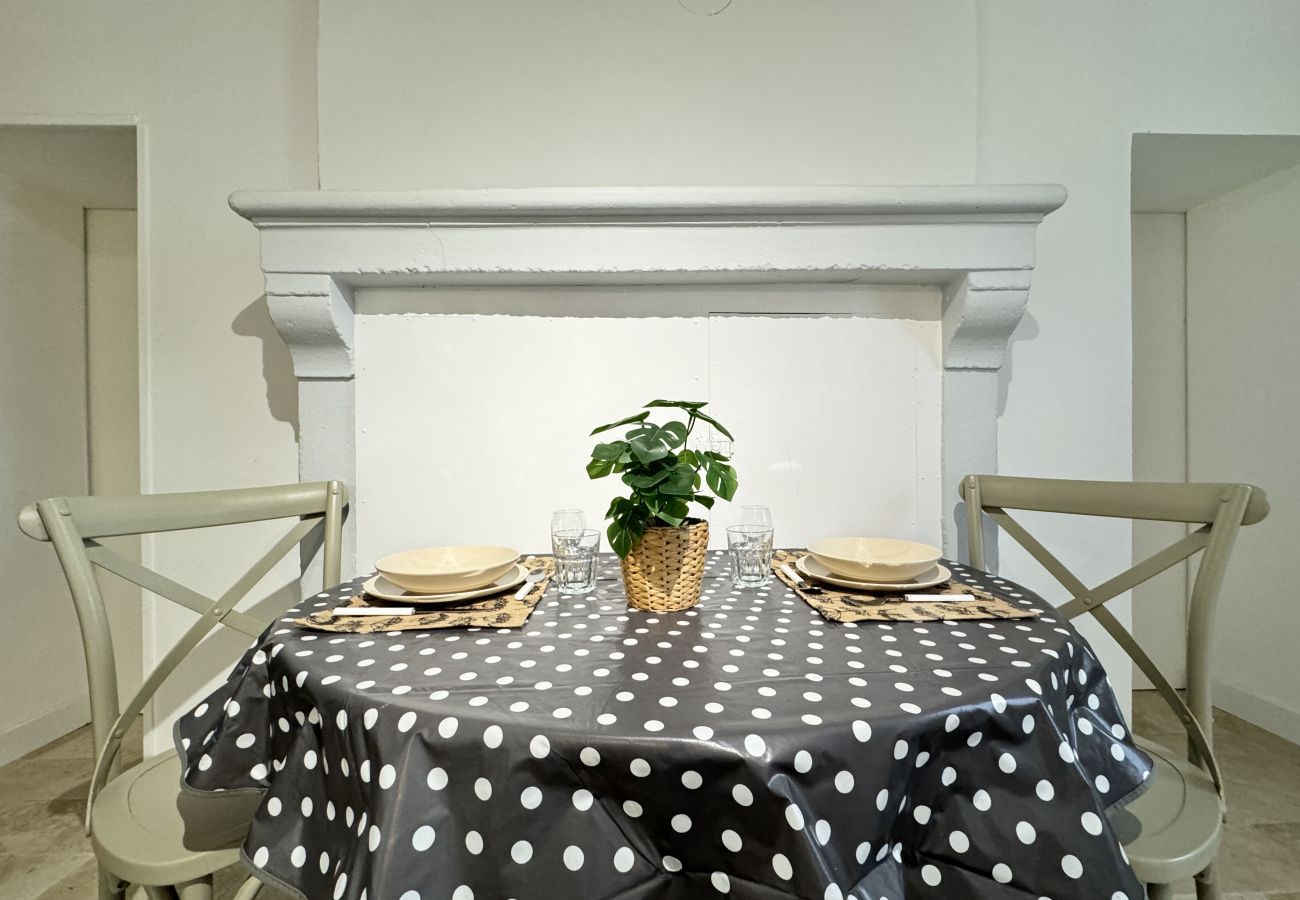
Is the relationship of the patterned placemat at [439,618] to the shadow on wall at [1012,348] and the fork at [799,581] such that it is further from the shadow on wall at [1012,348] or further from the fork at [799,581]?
the shadow on wall at [1012,348]

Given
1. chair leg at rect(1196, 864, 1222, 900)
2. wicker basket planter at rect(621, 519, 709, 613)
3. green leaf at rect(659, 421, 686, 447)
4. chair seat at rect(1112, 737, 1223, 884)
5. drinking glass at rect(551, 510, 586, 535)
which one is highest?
green leaf at rect(659, 421, 686, 447)

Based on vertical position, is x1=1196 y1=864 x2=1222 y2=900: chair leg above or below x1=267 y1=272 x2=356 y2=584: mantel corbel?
below

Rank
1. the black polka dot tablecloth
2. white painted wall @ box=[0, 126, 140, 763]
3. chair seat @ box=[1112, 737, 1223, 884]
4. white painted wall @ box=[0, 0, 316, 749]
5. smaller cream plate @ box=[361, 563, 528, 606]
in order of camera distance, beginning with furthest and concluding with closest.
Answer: white painted wall @ box=[0, 126, 140, 763] → white painted wall @ box=[0, 0, 316, 749] → smaller cream plate @ box=[361, 563, 528, 606] → chair seat @ box=[1112, 737, 1223, 884] → the black polka dot tablecloth

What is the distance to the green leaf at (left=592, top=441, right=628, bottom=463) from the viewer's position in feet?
2.70

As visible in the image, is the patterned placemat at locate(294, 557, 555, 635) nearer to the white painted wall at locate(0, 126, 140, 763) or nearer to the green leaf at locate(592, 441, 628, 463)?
the green leaf at locate(592, 441, 628, 463)

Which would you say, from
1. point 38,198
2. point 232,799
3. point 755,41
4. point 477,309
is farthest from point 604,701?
point 38,198

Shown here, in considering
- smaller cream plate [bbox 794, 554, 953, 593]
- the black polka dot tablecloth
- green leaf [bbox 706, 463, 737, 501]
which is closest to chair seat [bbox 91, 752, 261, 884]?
the black polka dot tablecloth

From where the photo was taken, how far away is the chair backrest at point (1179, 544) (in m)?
0.93

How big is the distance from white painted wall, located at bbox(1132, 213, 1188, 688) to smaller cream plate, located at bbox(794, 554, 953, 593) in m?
1.78

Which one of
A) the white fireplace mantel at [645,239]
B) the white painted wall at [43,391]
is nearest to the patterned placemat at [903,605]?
the white fireplace mantel at [645,239]

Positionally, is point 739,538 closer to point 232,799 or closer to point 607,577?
point 607,577

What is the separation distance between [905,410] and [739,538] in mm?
717

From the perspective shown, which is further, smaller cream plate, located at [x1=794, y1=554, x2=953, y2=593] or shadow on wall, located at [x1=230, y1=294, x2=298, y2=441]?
shadow on wall, located at [x1=230, y1=294, x2=298, y2=441]

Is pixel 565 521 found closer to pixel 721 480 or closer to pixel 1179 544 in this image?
pixel 721 480
